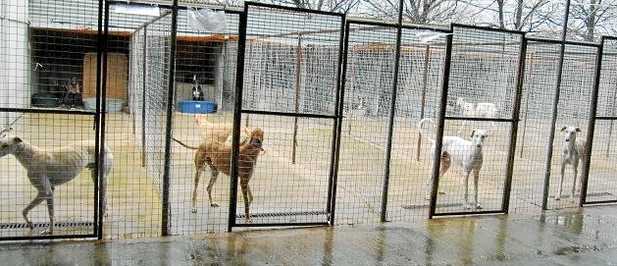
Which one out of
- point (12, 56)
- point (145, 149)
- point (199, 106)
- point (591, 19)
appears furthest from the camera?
point (199, 106)

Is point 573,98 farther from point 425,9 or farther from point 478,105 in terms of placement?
point 425,9

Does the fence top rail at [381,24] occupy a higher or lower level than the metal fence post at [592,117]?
higher

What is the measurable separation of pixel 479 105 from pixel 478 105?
1cm

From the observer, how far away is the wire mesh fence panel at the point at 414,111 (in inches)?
262

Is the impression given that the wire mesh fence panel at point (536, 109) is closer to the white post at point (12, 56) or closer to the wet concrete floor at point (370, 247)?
the wet concrete floor at point (370, 247)

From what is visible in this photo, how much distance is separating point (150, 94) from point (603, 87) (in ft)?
20.6

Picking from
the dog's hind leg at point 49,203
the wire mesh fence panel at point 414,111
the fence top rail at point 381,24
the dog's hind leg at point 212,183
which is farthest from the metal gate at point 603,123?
the dog's hind leg at point 49,203

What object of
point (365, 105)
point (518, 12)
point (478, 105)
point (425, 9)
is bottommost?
point (365, 105)

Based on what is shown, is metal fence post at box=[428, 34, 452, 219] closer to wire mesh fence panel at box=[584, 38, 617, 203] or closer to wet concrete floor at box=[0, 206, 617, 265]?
wet concrete floor at box=[0, 206, 617, 265]

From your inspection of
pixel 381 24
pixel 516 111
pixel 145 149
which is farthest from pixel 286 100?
pixel 516 111

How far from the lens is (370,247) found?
494 centimetres

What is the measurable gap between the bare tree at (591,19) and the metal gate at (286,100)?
19.1 ft

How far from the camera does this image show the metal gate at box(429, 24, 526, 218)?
598cm

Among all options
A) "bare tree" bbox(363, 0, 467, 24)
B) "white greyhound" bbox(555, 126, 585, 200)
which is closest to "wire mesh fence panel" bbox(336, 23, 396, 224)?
"white greyhound" bbox(555, 126, 585, 200)
